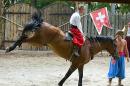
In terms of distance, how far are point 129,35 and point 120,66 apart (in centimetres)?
891

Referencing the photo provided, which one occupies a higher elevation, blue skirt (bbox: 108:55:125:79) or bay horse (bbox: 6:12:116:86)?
bay horse (bbox: 6:12:116:86)

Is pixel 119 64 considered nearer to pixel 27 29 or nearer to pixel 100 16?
pixel 27 29

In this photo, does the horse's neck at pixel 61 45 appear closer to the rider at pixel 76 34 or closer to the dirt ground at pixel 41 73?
the rider at pixel 76 34

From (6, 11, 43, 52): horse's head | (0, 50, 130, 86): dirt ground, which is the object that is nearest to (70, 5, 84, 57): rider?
(6, 11, 43, 52): horse's head

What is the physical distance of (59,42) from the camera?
31.9 feet

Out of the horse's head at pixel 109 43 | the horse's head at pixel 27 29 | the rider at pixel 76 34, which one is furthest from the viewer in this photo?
the horse's head at pixel 109 43

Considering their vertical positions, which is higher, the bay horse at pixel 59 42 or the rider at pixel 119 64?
the bay horse at pixel 59 42

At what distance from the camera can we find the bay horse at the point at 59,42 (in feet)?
30.0

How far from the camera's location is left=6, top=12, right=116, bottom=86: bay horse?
914 cm

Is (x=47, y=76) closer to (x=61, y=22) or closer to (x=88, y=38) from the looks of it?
(x=88, y=38)

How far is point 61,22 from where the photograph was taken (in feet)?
72.6

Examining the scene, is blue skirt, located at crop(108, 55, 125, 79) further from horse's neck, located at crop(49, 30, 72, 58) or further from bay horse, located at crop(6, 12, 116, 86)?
horse's neck, located at crop(49, 30, 72, 58)

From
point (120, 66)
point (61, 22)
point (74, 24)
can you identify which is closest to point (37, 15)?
point (74, 24)

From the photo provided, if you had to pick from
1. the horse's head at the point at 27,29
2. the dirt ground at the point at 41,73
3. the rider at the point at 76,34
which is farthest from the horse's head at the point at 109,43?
the horse's head at the point at 27,29
